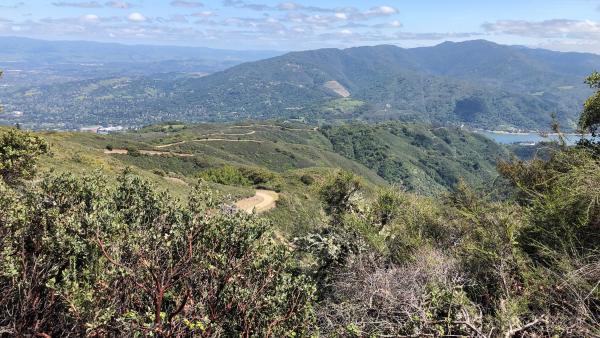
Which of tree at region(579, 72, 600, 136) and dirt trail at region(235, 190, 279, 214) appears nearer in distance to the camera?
tree at region(579, 72, 600, 136)

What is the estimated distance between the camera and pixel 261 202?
4831cm

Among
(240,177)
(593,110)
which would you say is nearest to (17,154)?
(593,110)

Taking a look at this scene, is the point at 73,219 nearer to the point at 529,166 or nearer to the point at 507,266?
the point at 507,266

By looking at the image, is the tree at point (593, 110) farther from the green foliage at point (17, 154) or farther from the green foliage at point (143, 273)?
the green foliage at point (17, 154)

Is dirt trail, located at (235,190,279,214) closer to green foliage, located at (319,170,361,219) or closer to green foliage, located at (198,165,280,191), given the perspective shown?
green foliage, located at (198,165,280,191)

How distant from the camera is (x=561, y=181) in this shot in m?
12.5

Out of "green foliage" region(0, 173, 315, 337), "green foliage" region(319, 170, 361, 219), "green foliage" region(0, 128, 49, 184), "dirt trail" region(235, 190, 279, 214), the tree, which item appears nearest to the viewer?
"green foliage" region(0, 173, 315, 337)

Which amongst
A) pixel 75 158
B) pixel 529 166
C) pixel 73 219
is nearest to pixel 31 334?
pixel 73 219

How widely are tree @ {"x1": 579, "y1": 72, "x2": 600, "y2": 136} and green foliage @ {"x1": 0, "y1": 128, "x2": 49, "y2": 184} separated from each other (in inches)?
1110

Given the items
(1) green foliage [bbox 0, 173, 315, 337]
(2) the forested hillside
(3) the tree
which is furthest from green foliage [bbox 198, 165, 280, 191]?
(1) green foliage [bbox 0, 173, 315, 337]

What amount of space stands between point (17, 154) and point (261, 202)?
29.8 m

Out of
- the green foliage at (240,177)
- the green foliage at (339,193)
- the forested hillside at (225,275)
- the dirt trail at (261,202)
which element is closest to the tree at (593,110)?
the forested hillside at (225,275)

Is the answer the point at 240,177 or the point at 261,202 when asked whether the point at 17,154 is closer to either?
the point at 261,202

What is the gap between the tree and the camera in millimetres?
20391
